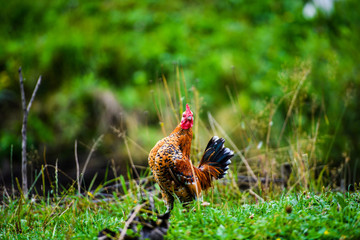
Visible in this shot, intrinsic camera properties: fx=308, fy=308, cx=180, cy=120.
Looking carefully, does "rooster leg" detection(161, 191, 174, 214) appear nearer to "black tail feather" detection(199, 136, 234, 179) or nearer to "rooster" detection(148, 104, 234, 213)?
"rooster" detection(148, 104, 234, 213)

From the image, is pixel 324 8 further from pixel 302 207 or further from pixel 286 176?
pixel 302 207

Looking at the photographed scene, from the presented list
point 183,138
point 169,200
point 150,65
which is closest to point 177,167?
point 183,138

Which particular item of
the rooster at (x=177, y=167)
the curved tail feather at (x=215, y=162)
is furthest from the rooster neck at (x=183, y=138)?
the curved tail feather at (x=215, y=162)

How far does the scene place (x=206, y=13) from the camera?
775 centimetres

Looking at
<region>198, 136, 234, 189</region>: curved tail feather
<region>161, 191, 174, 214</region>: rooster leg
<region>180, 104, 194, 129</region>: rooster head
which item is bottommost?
<region>161, 191, 174, 214</region>: rooster leg

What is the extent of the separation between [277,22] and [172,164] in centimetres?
597

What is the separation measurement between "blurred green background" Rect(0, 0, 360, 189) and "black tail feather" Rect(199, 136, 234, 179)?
1343 millimetres

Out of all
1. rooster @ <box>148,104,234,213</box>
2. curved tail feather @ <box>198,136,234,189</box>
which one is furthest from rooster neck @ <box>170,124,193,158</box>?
curved tail feather @ <box>198,136,234,189</box>

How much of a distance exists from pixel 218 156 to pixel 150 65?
3.69 metres

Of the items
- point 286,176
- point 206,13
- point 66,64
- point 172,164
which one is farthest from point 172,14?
point 172,164

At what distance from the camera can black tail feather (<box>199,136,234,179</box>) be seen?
2.77 meters

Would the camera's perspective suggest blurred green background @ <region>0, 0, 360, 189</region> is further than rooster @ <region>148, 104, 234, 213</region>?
Yes

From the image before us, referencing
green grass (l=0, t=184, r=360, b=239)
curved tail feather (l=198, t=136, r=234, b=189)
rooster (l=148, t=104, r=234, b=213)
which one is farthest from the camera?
curved tail feather (l=198, t=136, r=234, b=189)

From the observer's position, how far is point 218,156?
2809mm
